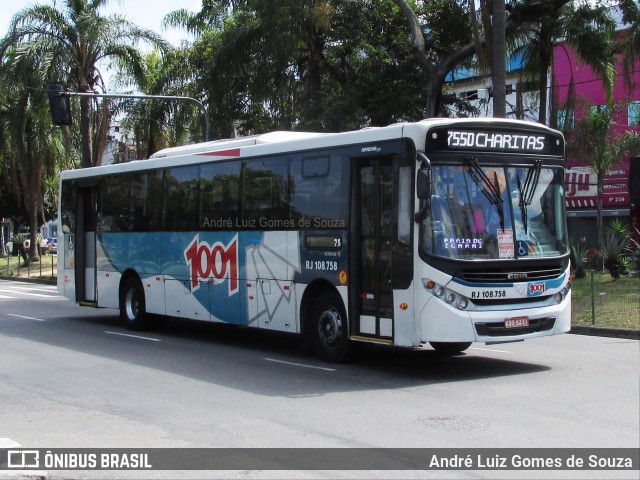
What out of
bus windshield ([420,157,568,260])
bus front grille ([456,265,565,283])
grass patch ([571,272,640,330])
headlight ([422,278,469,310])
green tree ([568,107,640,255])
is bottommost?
grass patch ([571,272,640,330])

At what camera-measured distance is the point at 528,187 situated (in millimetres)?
11508

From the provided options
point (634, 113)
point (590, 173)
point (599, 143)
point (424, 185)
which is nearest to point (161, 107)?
point (599, 143)

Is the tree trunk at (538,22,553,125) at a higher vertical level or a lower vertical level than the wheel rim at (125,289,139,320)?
higher

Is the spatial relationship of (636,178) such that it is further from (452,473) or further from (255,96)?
(255,96)

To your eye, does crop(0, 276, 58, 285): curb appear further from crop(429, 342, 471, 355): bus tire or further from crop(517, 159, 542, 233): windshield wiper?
crop(517, 159, 542, 233): windshield wiper

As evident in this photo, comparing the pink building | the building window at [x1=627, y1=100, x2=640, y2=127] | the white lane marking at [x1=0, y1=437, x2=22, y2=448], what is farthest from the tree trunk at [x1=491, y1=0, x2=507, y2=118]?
the building window at [x1=627, y1=100, x2=640, y2=127]

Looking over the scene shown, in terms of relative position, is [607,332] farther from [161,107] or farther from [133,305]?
[161,107]

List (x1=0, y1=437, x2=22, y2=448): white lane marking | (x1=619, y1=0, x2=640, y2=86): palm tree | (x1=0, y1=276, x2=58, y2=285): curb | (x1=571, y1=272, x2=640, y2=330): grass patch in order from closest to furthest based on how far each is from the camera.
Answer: (x1=0, y1=437, x2=22, y2=448): white lane marking, (x1=571, y1=272, x2=640, y2=330): grass patch, (x1=619, y1=0, x2=640, y2=86): palm tree, (x1=0, y1=276, x2=58, y2=285): curb

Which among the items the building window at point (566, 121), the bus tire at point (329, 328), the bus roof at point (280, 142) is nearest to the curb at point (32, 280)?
the bus roof at point (280, 142)

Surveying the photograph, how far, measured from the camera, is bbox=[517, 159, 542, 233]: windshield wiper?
37.3 ft

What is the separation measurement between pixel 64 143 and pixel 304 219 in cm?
3013

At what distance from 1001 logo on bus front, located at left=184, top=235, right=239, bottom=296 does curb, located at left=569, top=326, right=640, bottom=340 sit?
22.5ft

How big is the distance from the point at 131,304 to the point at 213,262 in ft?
12.1

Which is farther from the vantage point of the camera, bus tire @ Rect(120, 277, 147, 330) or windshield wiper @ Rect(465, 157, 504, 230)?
bus tire @ Rect(120, 277, 147, 330)
